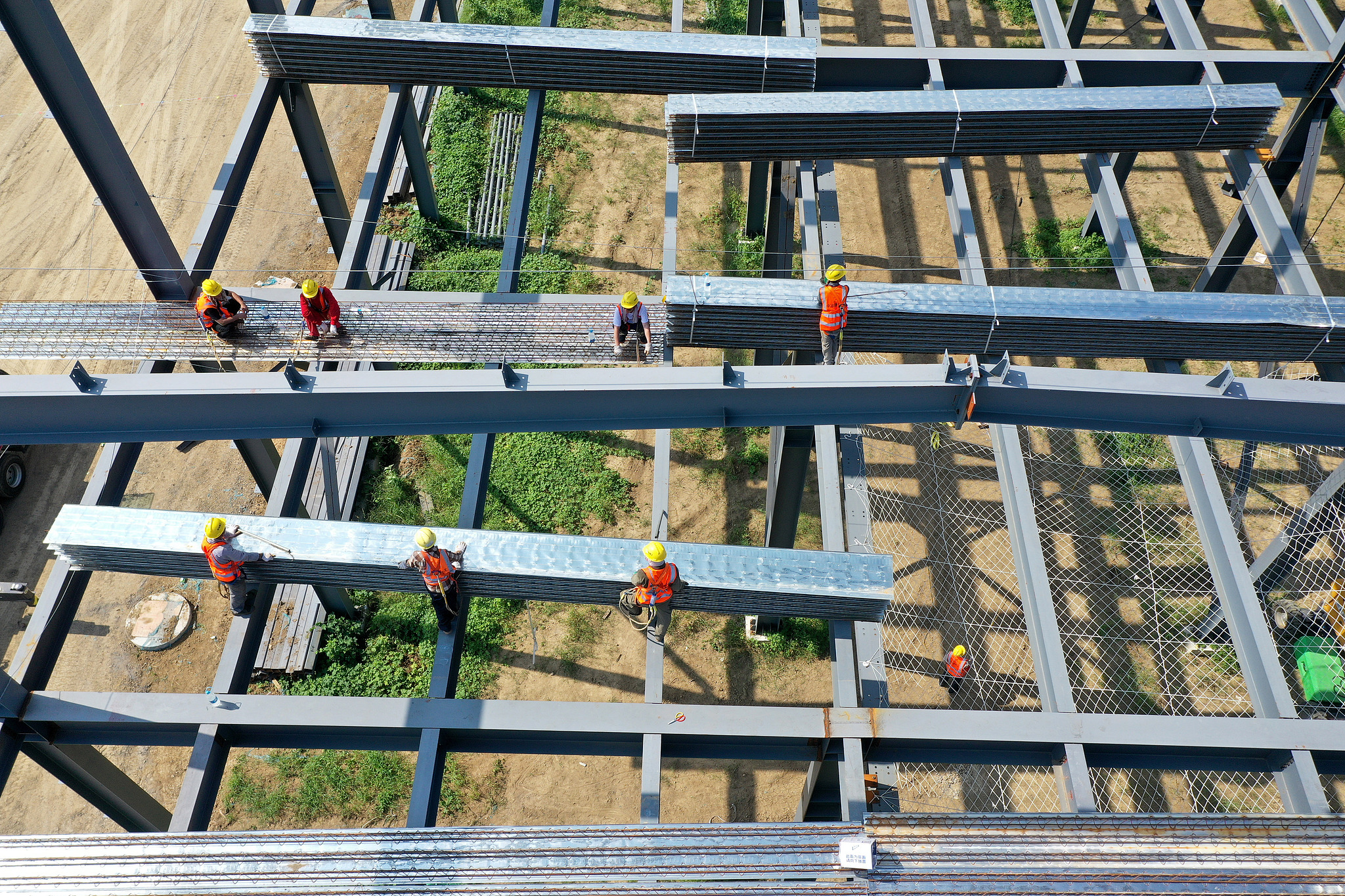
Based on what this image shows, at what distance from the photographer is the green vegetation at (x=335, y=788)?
12906 mm

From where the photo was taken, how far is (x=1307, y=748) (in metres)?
8.73

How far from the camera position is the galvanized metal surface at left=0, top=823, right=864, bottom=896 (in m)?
7.51

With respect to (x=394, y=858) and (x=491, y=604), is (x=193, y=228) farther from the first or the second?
(x=394, y=858)

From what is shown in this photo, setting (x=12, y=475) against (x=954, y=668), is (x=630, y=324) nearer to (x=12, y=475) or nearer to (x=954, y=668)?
(x=954, y=668)

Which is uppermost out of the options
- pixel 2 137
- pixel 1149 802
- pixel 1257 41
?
pixel 1257 41

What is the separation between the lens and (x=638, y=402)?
8.60m

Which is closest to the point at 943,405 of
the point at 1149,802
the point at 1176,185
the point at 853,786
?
the point at 853,786

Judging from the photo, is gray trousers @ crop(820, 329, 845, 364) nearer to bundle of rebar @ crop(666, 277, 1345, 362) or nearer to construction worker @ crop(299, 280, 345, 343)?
bundle of rebar @ crop(666, 277, 1345, 362)

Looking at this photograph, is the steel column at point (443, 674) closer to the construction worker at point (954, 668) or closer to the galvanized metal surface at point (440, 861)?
the galvanized metal surface at point (440, 861)

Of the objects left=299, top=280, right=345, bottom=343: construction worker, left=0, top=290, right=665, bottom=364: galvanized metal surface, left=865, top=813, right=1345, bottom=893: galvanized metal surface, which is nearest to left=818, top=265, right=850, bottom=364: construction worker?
left=0, top=290, right=665, bottom=364: galvanized metal surface

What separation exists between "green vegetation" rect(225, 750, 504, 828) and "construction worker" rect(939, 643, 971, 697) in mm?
6684

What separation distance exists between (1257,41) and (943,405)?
58.4 ft

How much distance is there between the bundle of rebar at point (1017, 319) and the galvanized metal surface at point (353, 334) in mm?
1129

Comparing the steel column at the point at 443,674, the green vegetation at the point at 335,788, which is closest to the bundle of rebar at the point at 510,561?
the steel column at the point at 443,674
